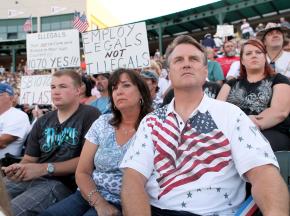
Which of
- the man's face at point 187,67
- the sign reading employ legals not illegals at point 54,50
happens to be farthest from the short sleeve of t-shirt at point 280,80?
the sign reading employ legals not illegals at point 54,50

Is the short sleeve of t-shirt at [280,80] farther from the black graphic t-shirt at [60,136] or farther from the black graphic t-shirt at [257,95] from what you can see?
the black graphic t-shirt at [60,136]

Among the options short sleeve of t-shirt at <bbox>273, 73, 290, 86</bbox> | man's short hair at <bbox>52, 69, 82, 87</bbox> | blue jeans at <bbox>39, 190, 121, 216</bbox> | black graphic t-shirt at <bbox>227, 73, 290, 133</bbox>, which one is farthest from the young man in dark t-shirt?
short sleeve of t-shirt at <bbox>273, 73, 290, 86</bbox>

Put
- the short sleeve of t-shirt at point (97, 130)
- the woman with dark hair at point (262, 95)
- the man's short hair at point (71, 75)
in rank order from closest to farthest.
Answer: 1. the short sleeve of t-shirt at point (97, 130)
2. the woman with dark hair at point (262, 95)
3. the man's short hair at point (71, 75)

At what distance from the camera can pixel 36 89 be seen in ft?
17.7

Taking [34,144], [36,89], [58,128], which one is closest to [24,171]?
[34,144]

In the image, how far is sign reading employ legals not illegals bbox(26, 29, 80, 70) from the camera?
5375 mm

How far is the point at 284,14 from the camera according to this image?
2056cm

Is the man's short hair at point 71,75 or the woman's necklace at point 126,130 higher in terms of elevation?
the man's short hair at point 71,75

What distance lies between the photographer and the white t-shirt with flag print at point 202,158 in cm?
191

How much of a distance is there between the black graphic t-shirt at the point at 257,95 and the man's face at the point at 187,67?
101 cm

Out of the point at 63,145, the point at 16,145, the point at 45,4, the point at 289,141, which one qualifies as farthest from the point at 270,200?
the point at 45,4

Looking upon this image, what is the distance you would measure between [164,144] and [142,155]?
0.14 metres

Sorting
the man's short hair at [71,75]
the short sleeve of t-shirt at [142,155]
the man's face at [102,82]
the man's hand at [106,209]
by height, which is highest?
the man's face at [102,82]

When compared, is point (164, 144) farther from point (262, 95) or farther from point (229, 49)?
point (229, 49)
